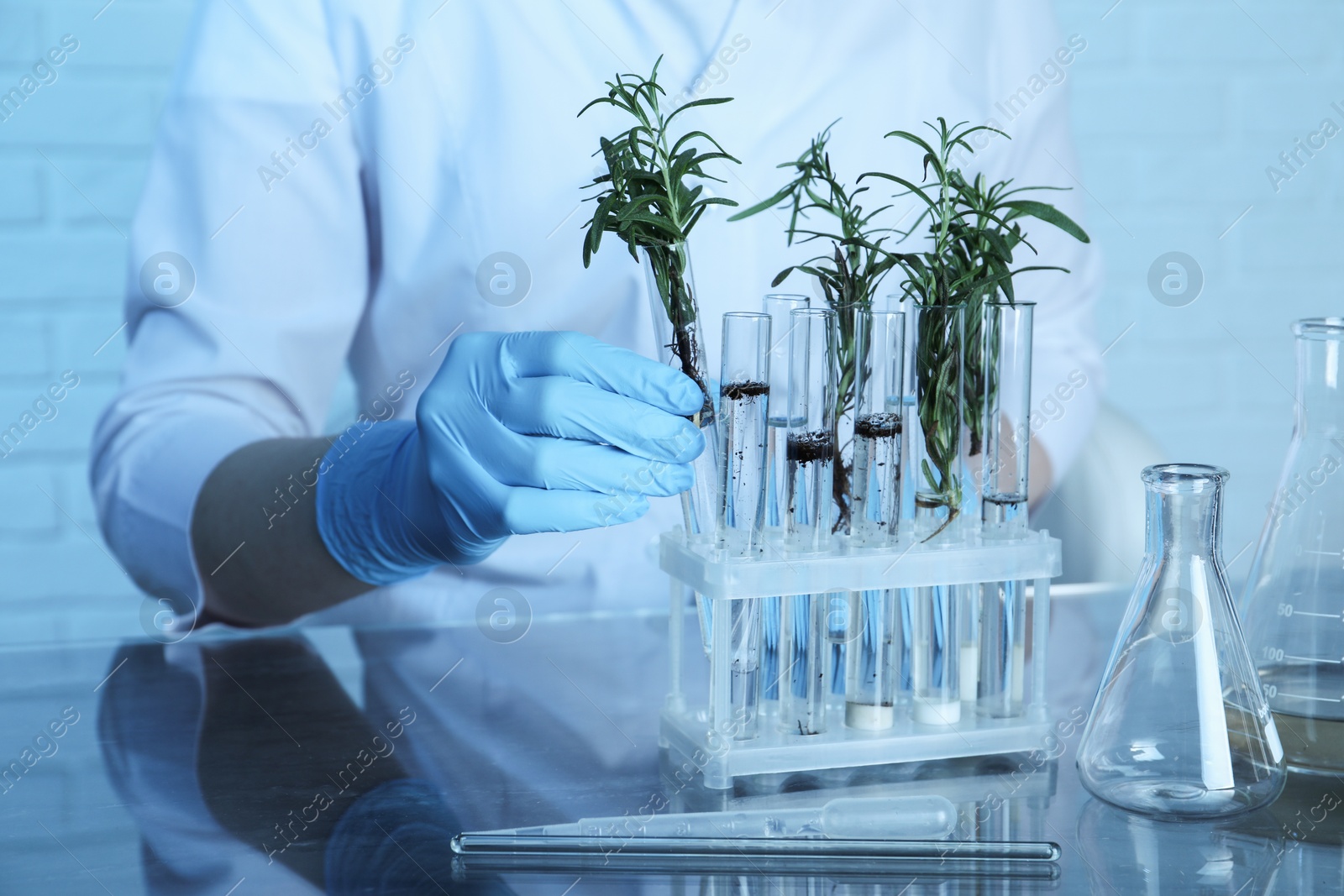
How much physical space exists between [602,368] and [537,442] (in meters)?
0.10

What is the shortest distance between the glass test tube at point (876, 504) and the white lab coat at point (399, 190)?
2.36ft

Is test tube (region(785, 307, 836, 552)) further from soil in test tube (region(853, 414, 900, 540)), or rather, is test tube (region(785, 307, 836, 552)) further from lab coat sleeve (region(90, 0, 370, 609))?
lab coat sleeve (region(90, 0, 370, 609))

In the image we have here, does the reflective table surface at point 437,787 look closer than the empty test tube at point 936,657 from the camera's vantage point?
Yes

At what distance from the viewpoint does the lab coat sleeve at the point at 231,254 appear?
1.49 meters

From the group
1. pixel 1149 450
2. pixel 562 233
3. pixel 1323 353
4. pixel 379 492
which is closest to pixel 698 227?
pixel 562 233

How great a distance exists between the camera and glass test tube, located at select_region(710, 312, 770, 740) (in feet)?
2.47

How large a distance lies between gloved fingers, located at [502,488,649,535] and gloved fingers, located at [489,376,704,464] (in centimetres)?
5

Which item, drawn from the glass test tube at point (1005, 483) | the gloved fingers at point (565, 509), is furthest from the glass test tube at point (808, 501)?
the gloved fingers at point (565, 509)

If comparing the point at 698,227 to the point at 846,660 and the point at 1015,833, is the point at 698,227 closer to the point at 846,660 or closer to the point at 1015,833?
the point at 846,660

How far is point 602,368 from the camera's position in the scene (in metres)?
0.92

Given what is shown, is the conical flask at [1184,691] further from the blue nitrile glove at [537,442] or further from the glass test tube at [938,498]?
the blue nitrile glove at [537,442]

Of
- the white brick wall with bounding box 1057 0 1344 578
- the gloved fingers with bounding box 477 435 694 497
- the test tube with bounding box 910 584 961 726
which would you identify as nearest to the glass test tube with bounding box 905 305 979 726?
the test tube with bounding box 910 584 961 726

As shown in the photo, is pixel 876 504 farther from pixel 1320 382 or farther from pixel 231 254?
pixel 231 254

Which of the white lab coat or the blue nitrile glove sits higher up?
the white lab coat
